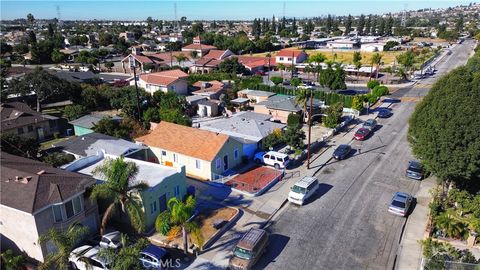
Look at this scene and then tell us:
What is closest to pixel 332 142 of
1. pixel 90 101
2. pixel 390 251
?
pixel 390 251

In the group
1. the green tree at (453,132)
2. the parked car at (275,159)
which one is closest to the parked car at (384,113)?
the parked car at (275,159)

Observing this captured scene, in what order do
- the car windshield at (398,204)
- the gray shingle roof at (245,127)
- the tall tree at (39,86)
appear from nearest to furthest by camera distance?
the car windshield at (398,204), the gray shingle roof at (245,127), the tall tree at (39,86)

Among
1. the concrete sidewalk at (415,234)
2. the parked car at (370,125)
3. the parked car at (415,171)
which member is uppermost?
the parked car at (370,125)

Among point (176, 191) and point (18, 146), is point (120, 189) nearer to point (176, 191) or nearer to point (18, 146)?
point (176, 191)

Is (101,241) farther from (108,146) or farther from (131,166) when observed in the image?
(108,146)

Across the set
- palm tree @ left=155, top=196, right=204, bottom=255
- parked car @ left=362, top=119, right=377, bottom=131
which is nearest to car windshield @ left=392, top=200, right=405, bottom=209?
palm tree @ left=155, top=196, right=204, bottom=255

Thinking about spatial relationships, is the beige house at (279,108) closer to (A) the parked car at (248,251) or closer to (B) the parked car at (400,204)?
(B) the parked car at (400,204)
